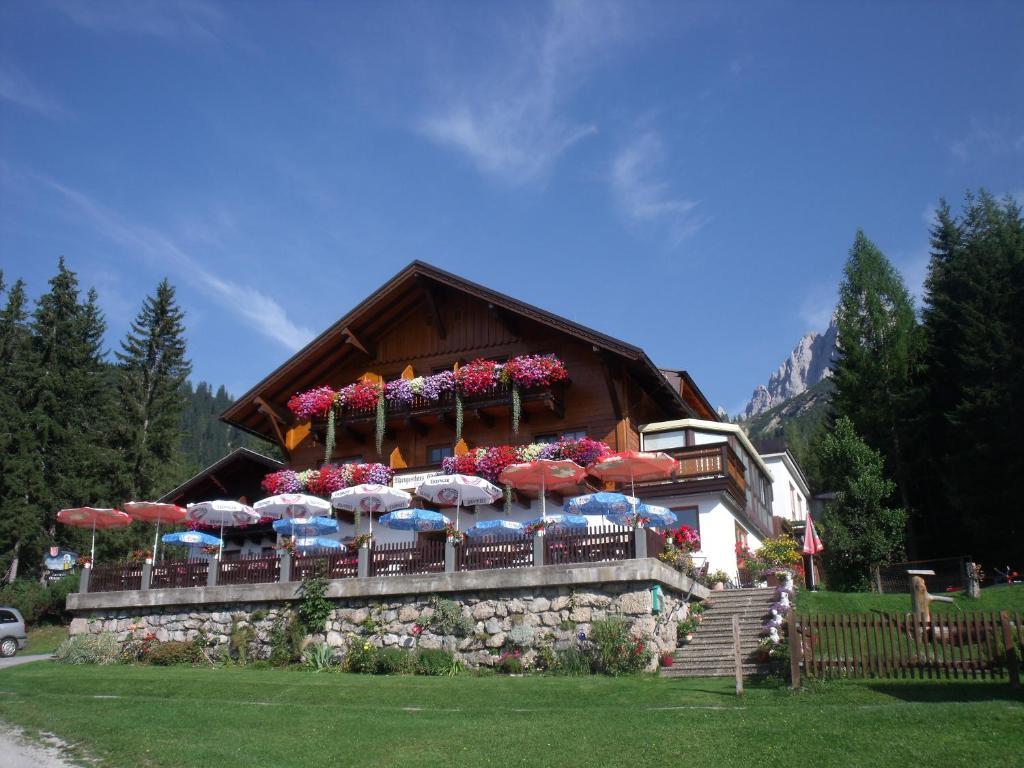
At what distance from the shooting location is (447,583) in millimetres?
21328

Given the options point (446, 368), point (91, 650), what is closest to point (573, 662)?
point (446, 368)

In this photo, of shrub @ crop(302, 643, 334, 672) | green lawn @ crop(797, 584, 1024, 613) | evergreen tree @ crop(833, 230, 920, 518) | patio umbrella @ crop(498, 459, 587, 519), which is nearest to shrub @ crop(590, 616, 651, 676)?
patio umbrella @ crop(498, 459, 587, 519)

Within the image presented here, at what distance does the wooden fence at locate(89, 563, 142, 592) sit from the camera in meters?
25.7

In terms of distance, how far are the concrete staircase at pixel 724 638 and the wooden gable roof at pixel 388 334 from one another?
7401 millimetres

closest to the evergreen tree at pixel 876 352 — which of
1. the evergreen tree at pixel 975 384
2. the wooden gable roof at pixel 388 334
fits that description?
the evergreen tree at pixel 975 384

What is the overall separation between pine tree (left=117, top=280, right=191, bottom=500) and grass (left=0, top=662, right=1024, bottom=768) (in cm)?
2902

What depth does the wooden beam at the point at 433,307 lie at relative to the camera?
3072cm

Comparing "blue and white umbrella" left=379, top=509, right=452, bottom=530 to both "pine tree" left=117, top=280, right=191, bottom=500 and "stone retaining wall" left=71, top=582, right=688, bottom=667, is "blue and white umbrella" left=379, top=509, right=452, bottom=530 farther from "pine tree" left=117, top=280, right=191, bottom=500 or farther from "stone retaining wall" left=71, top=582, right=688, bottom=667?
"pine tree" left=117, top=280, right=191, bottom=500

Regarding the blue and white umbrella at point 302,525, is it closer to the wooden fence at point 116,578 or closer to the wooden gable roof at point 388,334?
the wooden fence at point 116,578

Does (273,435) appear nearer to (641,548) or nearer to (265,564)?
(265,564)

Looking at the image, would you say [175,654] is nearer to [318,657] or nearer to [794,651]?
[318,657]

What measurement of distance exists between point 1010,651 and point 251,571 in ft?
59.0

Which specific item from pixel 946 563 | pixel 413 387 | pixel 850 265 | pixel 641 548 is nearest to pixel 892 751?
pixel 641 548

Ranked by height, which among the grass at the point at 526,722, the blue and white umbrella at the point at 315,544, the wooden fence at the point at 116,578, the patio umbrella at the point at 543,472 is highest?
the patio umbrella at the point at 543,472
